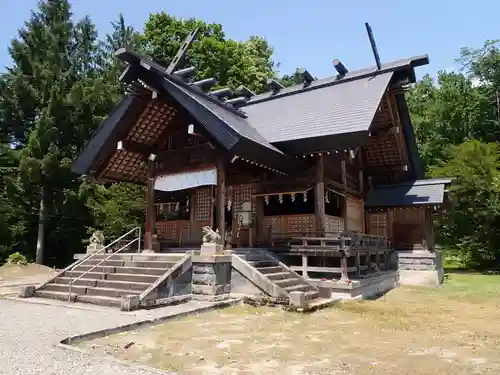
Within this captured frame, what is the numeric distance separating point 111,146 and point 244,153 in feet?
15.7

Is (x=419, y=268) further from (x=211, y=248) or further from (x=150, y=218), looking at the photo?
(x=150, y=218)

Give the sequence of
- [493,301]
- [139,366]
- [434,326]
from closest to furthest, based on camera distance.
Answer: [139,366] → [434,326] → [493,301]

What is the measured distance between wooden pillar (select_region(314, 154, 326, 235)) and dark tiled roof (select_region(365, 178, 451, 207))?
5.20m

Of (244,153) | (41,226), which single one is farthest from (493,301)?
(41,226)

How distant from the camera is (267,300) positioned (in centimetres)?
936

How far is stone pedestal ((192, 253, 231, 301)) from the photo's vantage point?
32.1 ft

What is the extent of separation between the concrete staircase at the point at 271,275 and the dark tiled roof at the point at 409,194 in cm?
727

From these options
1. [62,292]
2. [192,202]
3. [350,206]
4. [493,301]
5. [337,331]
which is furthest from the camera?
[350,206]

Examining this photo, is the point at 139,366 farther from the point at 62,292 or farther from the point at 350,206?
the point at 350,206

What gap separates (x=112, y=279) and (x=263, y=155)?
201 inches

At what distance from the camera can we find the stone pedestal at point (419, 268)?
51.2 feet

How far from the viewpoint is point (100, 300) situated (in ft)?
30.0

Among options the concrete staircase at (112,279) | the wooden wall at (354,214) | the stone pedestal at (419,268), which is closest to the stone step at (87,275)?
the concrete staircase at (112,279)

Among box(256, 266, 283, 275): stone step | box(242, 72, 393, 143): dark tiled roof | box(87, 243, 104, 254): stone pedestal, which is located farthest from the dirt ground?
box(87, 243, 104, 254): stone pedestal
